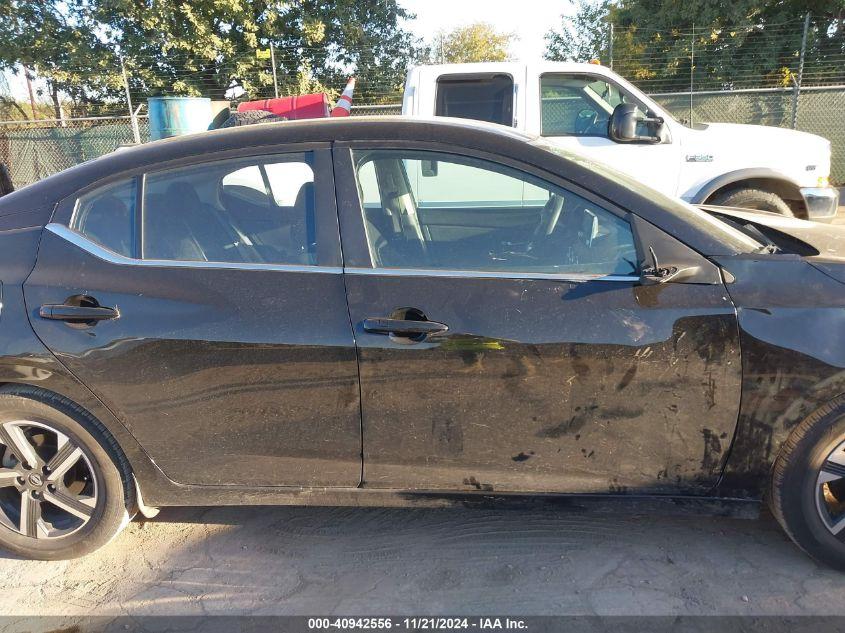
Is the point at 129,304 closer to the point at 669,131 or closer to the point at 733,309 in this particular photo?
the point at 733,309

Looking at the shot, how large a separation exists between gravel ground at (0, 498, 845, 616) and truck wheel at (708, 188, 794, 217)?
3.91 metres

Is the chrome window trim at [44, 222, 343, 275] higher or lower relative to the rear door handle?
higher

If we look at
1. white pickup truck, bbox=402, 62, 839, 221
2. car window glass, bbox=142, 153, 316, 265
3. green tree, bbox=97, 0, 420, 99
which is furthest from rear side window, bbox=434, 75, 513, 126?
green tree, bbox=97, 0, 420, 99

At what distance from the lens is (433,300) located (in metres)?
2.35

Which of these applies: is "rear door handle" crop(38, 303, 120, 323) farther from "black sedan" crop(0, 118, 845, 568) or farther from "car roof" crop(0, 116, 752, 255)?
"car roof" crop(0, 116, 752, 255)

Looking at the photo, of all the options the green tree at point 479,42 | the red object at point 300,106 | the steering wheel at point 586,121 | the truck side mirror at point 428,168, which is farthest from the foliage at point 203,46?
the green tree at point 479,42

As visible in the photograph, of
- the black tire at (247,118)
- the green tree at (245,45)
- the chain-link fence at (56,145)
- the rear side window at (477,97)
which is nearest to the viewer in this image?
the rear side window at (477,97)

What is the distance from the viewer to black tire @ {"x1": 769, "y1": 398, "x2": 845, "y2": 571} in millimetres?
2279

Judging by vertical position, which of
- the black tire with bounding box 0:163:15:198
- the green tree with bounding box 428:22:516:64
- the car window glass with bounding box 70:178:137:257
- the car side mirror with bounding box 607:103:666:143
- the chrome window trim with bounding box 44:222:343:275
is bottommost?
the chrome window trim with bounding box 44:222:343:275

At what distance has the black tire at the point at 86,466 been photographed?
2.54m

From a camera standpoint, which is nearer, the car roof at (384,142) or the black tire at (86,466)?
the car roof at (384,142)

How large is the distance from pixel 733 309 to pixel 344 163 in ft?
5.00

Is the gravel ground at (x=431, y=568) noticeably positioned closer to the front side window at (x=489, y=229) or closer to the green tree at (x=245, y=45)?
the front side window at (x=489, y=229)

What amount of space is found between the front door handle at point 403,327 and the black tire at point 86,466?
3.86 ft
